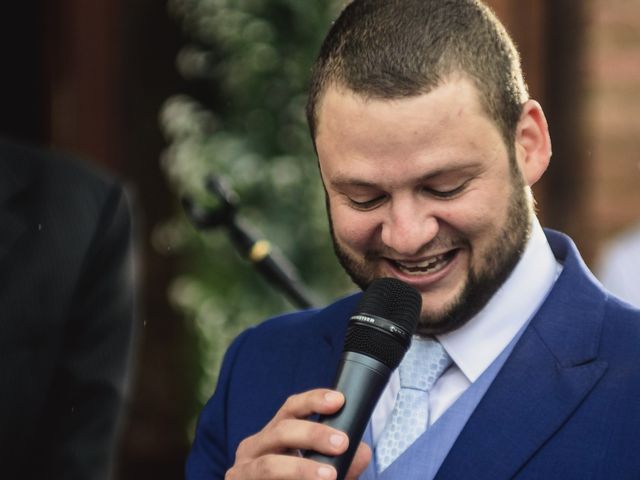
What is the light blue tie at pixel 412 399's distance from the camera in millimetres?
1793

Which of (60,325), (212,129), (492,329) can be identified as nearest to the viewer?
(492,329)

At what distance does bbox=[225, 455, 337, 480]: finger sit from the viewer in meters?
1.43

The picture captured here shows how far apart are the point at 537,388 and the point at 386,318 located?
0.98 ft

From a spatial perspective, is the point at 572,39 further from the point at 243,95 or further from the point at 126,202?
the point at 126,202

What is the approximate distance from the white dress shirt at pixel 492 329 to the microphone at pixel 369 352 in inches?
7.6

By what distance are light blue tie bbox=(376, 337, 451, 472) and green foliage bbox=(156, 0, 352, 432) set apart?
7.63 ft

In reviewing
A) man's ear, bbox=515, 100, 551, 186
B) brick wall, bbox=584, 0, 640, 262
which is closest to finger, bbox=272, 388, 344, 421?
man's ear, bbox=515, 100, 551, 186

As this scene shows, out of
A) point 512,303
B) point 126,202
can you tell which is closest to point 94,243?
point 126,202

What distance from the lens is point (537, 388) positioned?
5.71ft

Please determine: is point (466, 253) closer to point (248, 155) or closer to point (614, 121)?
point (614, 121)

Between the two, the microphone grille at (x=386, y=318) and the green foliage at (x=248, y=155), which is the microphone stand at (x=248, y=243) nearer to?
the microphone grille at (x=386, y=318)

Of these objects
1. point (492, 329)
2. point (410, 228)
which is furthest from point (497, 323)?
point (410, 228)

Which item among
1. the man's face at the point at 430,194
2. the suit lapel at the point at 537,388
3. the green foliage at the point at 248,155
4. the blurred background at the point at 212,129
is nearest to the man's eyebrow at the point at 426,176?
the man's face at the point at 430,194

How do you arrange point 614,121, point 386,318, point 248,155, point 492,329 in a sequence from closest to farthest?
point 386,318 → point 492,329 → point 614,121 → point 248,155
